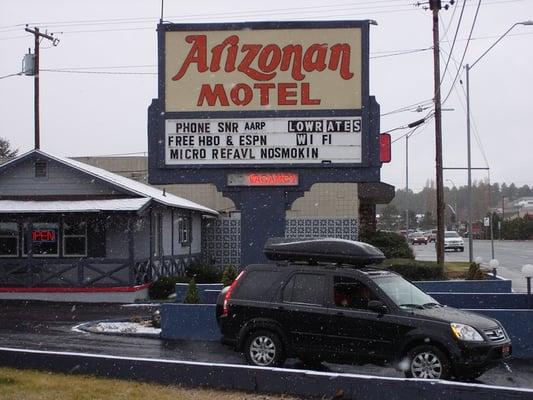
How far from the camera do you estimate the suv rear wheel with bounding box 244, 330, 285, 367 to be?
11641mm

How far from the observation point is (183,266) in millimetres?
30406

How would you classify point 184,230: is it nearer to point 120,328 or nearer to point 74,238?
point 74,238

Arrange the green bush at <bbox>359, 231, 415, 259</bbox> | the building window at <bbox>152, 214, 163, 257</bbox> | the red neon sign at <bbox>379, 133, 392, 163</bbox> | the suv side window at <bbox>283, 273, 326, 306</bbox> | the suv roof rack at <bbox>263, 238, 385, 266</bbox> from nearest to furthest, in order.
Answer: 1. the suv side window at <bbox>283, 273, 326, 306</bbox>
2. the suv roof rack at <bbox>263, 238, 385, 266</bbox>
3. the red neon sign at <bbox>379, 133, 392, 163</bbox>
4. the building window at <bbox>152, 214, 163, 257</bbox>
5. the green bush at <bbox>359, 231, 415, 259</bbox>

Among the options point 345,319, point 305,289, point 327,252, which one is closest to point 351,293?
point 345,319

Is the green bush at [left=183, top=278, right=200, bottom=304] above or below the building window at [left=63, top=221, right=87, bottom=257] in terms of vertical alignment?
below

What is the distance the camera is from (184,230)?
31.5m

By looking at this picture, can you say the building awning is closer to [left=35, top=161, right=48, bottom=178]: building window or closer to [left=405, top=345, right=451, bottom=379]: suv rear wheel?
[left=35, top=161, right=48, bottom=178]: building window

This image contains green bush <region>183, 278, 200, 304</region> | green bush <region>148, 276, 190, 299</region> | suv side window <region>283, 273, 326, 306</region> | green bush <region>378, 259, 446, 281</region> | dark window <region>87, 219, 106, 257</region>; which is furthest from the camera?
green bush <region>378, 259, 446, 281</region>

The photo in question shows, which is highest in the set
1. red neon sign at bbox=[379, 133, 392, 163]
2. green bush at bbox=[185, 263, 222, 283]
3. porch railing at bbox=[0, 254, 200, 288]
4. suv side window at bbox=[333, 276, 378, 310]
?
red neon sign at bbox=[379, 133, 392, 163]

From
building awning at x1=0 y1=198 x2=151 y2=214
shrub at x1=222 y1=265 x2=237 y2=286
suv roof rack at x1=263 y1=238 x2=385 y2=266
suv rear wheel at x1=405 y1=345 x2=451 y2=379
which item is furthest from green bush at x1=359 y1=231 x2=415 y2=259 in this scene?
suv rear wheel at x1=405 y1=345 x2=451 y2=379

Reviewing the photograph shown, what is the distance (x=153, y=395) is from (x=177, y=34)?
936cm

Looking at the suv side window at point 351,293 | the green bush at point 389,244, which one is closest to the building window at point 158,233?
the green bush at point 389,244

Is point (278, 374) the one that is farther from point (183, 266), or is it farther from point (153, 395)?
point (183, 266)

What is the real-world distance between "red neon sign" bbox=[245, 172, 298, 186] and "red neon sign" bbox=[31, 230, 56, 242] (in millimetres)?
11475
